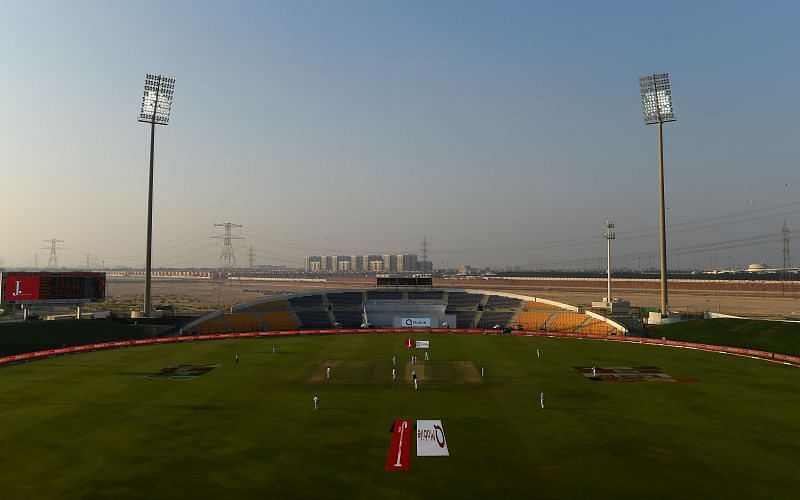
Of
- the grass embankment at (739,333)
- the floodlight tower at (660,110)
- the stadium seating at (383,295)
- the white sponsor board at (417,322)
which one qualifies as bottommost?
the white sponsor board at (417,322)

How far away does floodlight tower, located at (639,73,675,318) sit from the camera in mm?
74312

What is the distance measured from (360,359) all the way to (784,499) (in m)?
36.9

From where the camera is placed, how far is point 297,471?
21.9 m

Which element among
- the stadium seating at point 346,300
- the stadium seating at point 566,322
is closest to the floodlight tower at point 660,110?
the stadium seating at point 566,322

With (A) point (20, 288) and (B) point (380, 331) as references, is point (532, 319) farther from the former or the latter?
(A) point (20, 288)

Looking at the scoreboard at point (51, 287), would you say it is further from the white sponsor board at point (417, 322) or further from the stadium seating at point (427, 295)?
the stadium seating at point (427, 295)

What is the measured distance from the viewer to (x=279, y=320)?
9219cm

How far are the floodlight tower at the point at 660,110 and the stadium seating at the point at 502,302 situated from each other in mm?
32924

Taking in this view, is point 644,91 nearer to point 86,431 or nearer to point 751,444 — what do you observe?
point 751,444

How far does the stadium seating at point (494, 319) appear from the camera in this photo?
93.4 meters

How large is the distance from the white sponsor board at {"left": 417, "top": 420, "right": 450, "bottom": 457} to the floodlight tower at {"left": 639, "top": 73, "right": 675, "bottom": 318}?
59.3m

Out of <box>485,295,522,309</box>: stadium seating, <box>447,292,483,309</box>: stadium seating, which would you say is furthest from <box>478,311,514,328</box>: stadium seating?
<box>447,292,483,309</box>: stadium seating

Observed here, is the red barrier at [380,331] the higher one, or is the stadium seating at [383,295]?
the stadium seating at [383,295]

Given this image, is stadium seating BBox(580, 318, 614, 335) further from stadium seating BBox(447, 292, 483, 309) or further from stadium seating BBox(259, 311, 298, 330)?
stadium seating BBox(259, 311, 298, 330)
